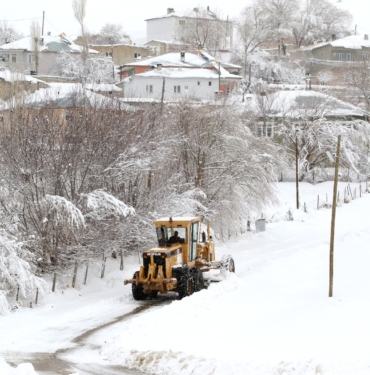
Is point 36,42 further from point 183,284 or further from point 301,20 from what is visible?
point 183,284

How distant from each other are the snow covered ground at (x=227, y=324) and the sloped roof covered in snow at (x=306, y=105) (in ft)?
117

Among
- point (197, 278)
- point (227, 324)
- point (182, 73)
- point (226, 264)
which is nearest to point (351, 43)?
point (182, 73)

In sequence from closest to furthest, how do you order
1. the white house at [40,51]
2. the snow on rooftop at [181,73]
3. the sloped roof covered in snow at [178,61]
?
the snow on rooftop at [181,73], the sloped roof covered in snow at [178,61], the white house at [40,51]

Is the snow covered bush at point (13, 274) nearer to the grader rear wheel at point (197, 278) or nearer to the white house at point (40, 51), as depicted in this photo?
the grader rear wheel at point (197, 278)

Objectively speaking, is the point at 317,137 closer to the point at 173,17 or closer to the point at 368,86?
the point at 368,86

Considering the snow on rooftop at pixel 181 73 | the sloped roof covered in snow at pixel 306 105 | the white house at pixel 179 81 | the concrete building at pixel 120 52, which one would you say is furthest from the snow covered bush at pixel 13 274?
the concrete building at pixel 120 52

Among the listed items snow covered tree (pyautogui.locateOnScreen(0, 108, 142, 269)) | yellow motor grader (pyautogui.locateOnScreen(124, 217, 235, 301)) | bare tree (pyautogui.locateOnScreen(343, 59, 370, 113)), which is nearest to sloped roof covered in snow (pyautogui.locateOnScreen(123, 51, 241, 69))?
bare tree (pyautogui.locateOnScreen(343, 59, 370, 113))

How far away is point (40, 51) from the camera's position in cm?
9512

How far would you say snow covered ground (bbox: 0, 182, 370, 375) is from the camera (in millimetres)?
13969

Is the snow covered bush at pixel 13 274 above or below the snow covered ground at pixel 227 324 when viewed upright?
above

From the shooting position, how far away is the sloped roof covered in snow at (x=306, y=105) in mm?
65438

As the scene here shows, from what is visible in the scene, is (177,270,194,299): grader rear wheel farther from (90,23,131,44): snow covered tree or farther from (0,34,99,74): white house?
(90,23,131,44): snow covered tree

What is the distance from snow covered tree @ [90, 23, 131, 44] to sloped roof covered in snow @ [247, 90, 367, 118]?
5216 centimetres

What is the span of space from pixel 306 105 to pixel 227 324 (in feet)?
166
